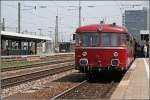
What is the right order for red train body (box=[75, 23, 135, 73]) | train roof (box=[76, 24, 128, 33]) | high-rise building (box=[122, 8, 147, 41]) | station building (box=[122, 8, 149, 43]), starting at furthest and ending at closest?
high-rise building (box=[122, 8, 147, 41]) < station building (box=[122, 8, 149, 43]) < train roof (box=[76, 24, 128, 33]) < red train body (box=[75, 23, 135, 73])

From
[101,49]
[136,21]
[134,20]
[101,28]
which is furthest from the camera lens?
[134,20]

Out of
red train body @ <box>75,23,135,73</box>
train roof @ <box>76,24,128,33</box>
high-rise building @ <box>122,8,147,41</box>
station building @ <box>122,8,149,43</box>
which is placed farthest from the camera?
high-rise building @ <box>122,8,147,41</box>

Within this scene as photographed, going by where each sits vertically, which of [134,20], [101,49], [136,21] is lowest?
[101,49]

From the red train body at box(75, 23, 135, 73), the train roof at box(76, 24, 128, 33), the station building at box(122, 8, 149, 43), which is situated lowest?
the red train body at box(75, 23, 135, 73)

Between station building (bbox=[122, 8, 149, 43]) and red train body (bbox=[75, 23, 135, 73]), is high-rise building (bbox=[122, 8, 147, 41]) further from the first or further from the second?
red train body (bbox=[75, 23, 135, 73])

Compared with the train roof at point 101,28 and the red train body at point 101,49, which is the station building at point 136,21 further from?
the red train body at point 101,49

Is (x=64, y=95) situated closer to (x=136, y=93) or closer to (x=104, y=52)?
(x=136, y=93)

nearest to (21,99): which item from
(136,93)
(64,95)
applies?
(64,95)

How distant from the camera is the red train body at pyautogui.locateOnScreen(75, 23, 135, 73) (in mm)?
19250

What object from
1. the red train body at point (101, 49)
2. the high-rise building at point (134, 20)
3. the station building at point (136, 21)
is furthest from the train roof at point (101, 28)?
the high-rise building at point (134, 20)

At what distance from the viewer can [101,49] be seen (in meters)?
19.3

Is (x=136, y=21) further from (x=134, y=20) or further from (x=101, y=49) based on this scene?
(x=101, y=49)

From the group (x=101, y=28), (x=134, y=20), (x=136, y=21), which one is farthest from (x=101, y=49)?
(x=134, y=20)

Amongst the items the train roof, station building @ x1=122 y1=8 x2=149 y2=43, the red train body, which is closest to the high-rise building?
station building @ x1=122 y1=8 x2=149 y2=43
